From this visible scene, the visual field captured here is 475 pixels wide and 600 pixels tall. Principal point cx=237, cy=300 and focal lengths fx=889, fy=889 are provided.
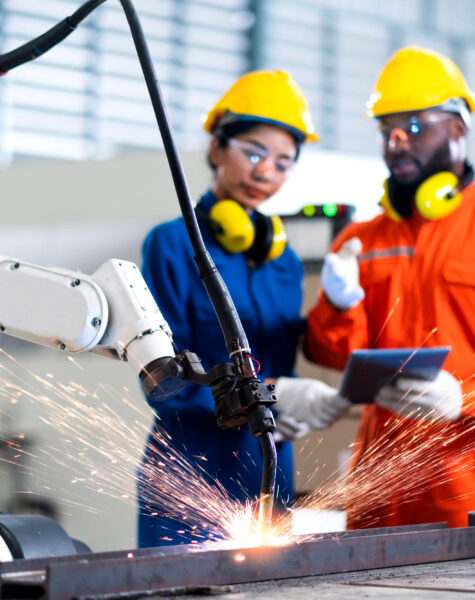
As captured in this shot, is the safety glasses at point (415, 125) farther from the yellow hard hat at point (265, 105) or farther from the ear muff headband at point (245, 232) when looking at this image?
the ear muff headband at point (245, 232)

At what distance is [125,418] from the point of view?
3.76 m

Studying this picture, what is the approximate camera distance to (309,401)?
256cm

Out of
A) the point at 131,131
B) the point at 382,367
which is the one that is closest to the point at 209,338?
the point at 382,367

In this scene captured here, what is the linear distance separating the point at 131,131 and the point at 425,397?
18.0 feet

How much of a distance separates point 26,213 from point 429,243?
199 cm

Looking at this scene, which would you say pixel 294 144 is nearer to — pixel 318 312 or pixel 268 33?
pixel 318 312

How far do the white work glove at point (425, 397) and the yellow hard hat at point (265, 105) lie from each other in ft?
2.60

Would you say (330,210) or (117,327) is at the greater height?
(330,210)

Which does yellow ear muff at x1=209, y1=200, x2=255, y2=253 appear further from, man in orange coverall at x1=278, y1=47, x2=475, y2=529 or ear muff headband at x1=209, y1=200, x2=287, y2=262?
man in orange coverall at x1=278, y1=47, x2=475, y2=529

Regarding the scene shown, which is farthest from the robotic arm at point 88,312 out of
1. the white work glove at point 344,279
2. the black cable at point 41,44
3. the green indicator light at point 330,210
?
the green indicator light at point 330,210

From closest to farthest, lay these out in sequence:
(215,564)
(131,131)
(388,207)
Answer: (215,564)
(388,207)
(131,131)

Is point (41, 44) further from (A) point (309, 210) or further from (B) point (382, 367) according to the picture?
(A) point (309, 210)

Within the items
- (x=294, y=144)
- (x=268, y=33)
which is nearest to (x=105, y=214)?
(x=294, y=144)

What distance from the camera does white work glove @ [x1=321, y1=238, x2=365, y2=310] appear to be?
8.22 ft
